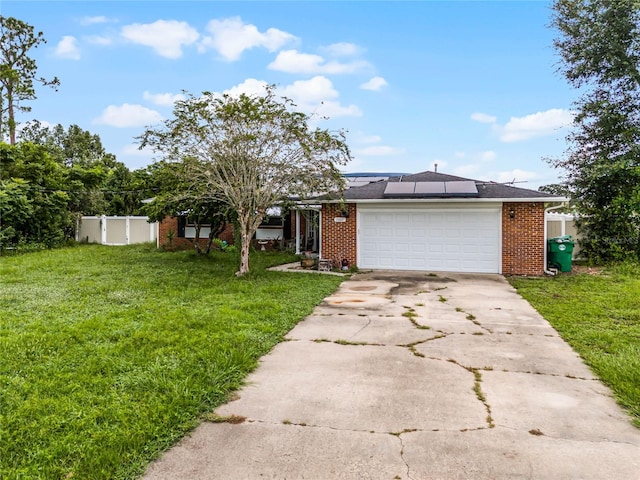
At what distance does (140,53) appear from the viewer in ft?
37.5

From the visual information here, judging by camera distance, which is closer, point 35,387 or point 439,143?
point 35,387

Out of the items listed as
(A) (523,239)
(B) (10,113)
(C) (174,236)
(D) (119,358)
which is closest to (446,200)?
(A) (523,239)

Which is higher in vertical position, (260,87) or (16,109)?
(16,109)

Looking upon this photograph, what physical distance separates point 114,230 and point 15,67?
12.3m

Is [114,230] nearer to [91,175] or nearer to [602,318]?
[91,175]

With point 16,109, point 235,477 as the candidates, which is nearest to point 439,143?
point 235,477

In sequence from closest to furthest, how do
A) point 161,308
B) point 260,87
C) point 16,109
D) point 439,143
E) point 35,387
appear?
point 35,387 → point 161,308 → point 260,87 → point 439,143 → point 16,109

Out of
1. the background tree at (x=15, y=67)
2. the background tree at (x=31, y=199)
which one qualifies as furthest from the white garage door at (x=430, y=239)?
the background tree at (x=15, y=67)

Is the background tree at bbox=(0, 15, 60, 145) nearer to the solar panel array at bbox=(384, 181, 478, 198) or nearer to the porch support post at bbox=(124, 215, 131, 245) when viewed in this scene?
the porch support post at bbox=(124, 215, 131, 245)

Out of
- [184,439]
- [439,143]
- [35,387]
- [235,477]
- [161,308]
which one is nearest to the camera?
[235,477]

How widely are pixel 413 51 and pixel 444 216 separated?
4.90 m

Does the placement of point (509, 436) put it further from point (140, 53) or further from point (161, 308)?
point (140, 53)

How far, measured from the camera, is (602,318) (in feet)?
19.5

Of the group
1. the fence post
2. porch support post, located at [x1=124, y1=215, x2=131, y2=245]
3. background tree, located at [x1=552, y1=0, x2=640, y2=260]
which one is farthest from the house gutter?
the fence post
